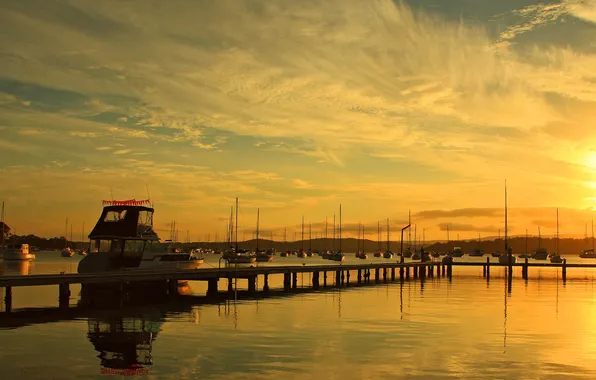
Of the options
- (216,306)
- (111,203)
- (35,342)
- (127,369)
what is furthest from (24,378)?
(111,203)

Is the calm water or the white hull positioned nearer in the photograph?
the calm water

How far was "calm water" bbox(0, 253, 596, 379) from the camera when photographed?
77.6 feet

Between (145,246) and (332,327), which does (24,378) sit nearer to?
(332,327)

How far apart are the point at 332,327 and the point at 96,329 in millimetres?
11865

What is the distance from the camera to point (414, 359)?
25906 millimetres

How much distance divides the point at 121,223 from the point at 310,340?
25.3m

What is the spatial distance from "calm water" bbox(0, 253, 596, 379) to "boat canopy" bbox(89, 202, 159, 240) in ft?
20.1

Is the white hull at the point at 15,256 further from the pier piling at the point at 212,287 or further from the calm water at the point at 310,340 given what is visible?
the pier piling at the point at 212,287

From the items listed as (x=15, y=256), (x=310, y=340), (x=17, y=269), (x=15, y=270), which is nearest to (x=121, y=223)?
(x=310, y=340)

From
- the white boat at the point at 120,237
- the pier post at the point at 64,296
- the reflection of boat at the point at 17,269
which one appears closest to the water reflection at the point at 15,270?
the reflection of boat at the point at 17,269

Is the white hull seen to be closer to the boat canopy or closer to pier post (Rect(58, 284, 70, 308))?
the boat canopy

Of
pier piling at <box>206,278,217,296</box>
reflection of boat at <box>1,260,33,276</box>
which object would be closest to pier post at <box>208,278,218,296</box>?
pier piling at <box>206,278,217,296</box>

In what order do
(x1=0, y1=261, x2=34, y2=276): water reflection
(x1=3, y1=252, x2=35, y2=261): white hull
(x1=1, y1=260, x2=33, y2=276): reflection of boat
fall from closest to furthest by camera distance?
(x1=0, y1=261, x2=34, y2=276): water reflection
(x1=1, y1=260, x2=33, y2=276): reflection of boat
(x1=3, y1=252, x2=35, y2=261): white hull

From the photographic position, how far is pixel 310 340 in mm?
30609
